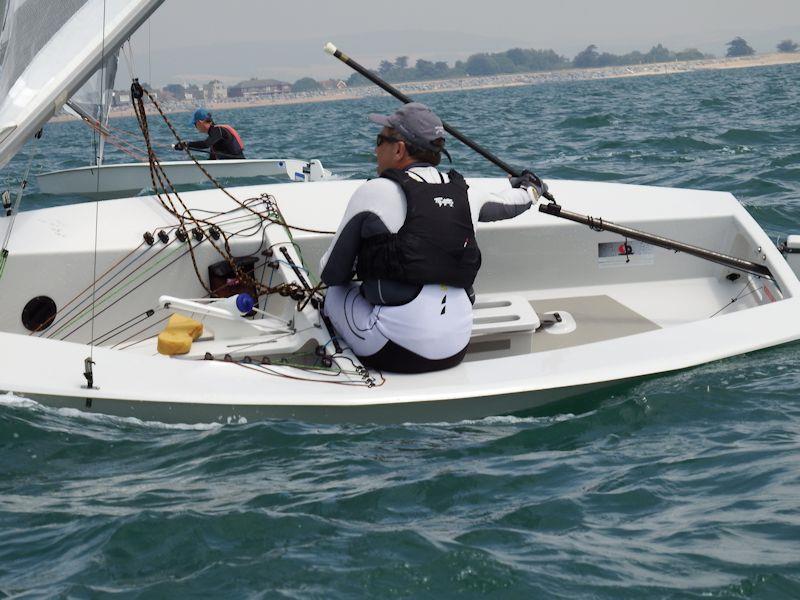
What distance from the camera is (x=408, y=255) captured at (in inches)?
149

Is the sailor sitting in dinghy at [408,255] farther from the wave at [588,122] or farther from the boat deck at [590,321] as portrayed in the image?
the wave at [588,122]

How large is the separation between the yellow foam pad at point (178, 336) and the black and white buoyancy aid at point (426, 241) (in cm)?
85

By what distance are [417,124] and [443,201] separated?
0.94ft

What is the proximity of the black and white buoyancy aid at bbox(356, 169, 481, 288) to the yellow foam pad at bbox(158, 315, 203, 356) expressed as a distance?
85 centimetres

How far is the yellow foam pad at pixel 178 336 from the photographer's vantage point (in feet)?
14.0

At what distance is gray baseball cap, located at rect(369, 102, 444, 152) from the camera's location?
375cm

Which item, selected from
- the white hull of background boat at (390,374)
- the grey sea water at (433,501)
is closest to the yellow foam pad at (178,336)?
the white hull of background boat at (390,374)

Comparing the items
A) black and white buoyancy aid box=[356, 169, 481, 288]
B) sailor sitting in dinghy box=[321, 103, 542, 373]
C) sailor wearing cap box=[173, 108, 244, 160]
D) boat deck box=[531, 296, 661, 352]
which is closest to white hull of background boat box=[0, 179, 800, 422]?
boat deck box=[531, 296, 661, 352]

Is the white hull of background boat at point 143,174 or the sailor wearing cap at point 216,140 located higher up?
the sailor wearing cap at point 216,140

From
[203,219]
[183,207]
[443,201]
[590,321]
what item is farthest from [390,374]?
[183,207]

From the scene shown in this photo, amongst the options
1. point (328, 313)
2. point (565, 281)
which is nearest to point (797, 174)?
point (565, 281)

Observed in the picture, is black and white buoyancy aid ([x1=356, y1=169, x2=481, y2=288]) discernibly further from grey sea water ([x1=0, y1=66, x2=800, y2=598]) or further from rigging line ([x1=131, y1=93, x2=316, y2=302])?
rigging line ([x1=131, y1=93, x2=316, y2=302])

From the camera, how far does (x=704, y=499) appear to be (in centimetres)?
313

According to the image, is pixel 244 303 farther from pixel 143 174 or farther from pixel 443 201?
pixel 143 174
